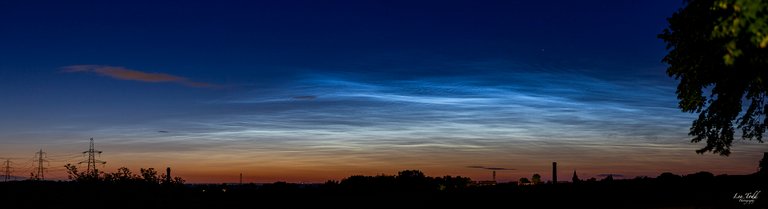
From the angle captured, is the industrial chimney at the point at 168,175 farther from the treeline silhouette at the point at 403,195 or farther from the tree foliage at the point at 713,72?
the tree foliage at the point at 713,72

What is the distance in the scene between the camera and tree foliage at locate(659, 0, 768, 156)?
17875 mm

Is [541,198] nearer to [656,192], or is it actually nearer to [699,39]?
[656,192]

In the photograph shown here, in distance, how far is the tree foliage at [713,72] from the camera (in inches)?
704

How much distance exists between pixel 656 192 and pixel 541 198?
757cm

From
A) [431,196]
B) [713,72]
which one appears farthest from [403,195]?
[713,72]

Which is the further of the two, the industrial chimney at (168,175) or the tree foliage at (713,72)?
the industrial chimney at (168,175)

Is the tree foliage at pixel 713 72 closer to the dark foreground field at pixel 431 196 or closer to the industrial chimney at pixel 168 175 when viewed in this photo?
the dark foreground field at pixel 431 196

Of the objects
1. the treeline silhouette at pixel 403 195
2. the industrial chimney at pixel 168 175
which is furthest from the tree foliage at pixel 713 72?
the industrial chimney at pixel 168 175

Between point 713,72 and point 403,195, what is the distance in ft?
64.4

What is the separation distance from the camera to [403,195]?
38.5 m

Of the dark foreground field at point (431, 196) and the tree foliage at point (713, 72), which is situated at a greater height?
the tree foliage at point (713, 72)

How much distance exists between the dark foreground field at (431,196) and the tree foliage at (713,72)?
7519mm

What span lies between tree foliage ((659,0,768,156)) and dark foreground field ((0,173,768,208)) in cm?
752

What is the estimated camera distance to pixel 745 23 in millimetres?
13234
